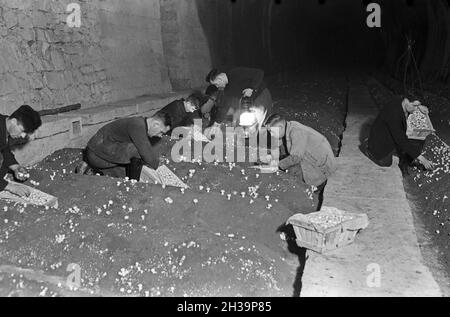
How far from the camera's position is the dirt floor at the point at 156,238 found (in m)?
3.26

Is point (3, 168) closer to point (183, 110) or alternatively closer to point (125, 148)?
point (125, 148)

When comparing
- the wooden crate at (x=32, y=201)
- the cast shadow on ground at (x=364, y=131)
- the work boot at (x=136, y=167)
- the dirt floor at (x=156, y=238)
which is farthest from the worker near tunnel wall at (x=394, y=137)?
the wooden crate at (x=32, y=201)

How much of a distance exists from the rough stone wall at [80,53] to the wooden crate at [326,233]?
13.4 ft

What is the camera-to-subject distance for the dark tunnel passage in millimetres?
13594

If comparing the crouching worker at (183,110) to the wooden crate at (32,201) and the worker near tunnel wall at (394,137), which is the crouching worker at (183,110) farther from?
the worker near tunnel wall at (394,137)

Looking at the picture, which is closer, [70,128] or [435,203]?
[435,203]

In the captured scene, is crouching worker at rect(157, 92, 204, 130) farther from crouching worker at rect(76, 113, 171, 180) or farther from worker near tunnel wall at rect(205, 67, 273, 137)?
crouching worker at rect(76, 113, 171, 180)

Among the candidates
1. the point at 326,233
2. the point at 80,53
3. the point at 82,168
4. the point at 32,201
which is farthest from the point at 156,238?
the point at 80,53

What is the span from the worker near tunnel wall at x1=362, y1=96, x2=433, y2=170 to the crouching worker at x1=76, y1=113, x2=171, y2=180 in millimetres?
2820

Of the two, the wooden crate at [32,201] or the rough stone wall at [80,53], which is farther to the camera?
the rough stone wall at [80,53]

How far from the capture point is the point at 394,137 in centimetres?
595

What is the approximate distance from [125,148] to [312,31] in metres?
26.3
